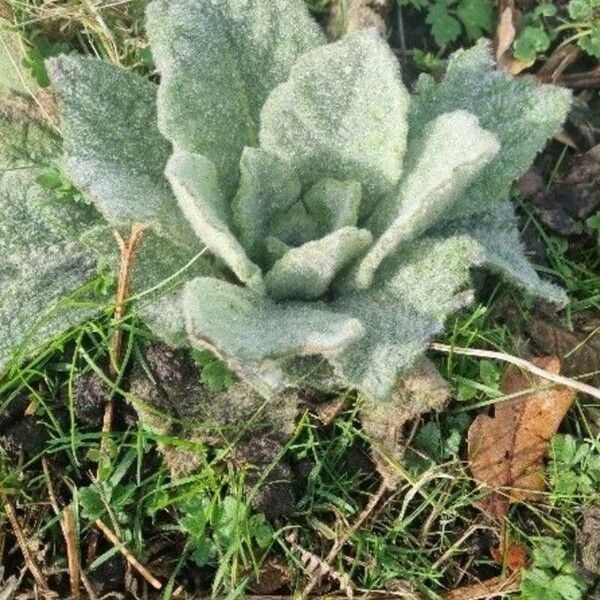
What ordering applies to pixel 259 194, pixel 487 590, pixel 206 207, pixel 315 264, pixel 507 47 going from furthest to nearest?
1. pixel 507 47
2. pixel 487 590
3. pixel 259 194
4. pixel 315 264
5. pixel 206 207

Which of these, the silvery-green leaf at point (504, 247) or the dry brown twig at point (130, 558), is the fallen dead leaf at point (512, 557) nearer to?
the silvery-green leaf at point (504, 247)

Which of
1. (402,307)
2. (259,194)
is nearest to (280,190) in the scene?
(259,194)

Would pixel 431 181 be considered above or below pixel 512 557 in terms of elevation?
above

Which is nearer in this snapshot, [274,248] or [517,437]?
[274,248]

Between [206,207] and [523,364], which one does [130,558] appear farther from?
[523,364]

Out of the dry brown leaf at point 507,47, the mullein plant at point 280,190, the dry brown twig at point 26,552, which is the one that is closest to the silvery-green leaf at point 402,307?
the mullein plant at point 280,190

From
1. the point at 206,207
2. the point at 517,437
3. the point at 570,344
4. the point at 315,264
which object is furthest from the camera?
the point at 570,344
